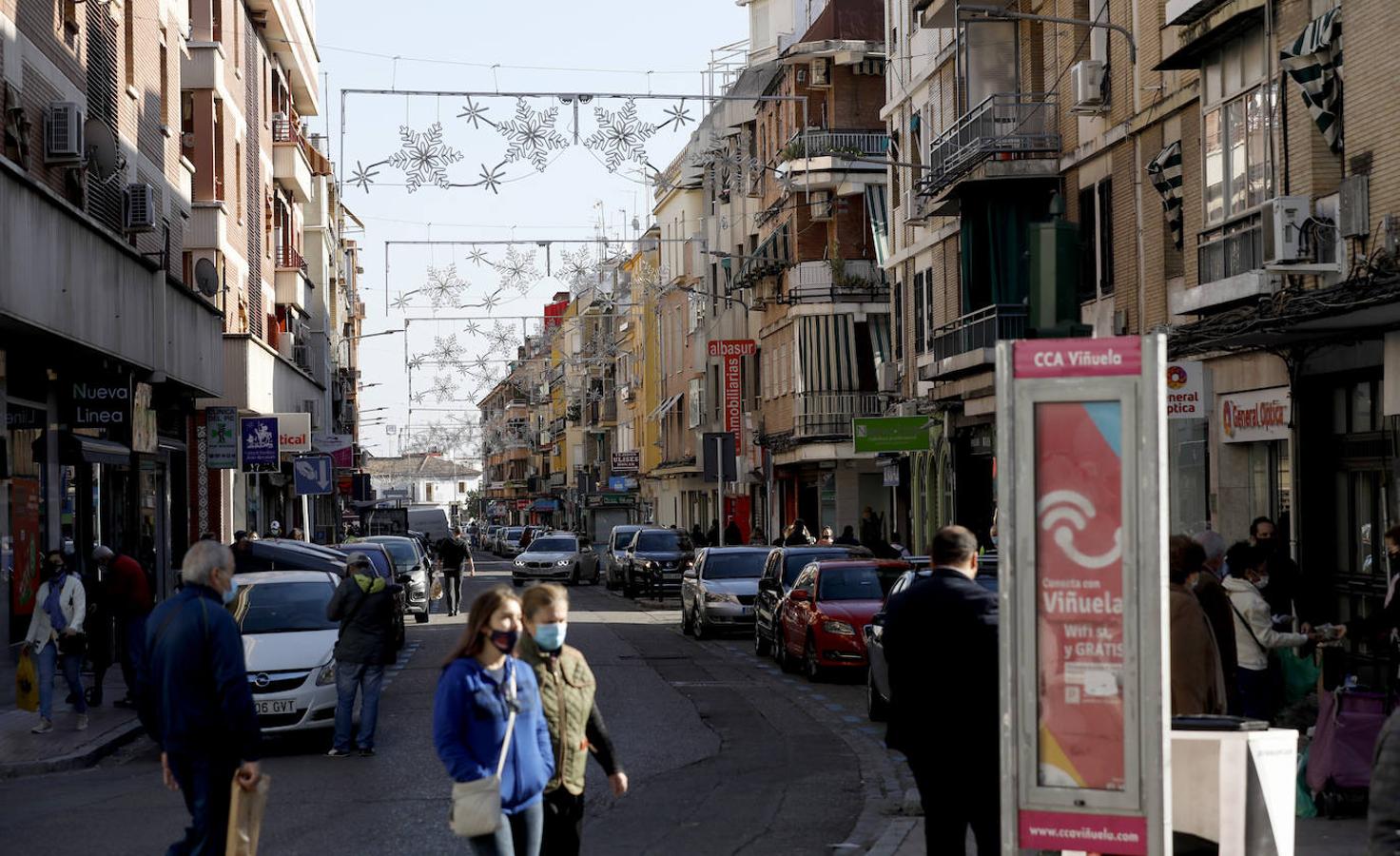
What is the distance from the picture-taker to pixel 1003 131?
33000 mm

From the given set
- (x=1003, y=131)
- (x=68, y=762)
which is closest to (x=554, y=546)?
(x=1003, y=131)

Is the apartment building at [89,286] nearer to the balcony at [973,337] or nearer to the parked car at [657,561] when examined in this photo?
the balcony at [973,337]

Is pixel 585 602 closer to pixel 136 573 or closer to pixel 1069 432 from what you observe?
pixel 136 573

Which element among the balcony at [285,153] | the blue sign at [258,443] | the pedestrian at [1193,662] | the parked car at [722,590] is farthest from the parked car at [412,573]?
the pedestrian at [1193,662]

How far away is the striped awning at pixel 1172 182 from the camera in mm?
25234

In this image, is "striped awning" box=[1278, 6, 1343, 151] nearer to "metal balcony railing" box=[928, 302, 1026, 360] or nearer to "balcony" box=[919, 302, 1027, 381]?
"balcony" box=[919, 302, 1027, 381]

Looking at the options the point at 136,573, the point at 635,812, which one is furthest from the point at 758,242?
the point at 635,812

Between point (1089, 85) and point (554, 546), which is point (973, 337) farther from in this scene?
point (554, 546)

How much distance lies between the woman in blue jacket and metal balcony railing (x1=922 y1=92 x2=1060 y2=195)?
83.4 ft

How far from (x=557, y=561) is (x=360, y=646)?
40633 millimetres

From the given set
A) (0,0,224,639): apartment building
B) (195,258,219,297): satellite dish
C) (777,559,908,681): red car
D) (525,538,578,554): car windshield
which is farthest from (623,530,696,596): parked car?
(777,559,908,681): red car

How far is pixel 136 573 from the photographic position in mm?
20906

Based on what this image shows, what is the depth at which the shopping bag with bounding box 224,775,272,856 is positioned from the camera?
333 inches

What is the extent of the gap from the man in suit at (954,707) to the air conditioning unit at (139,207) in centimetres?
2308
